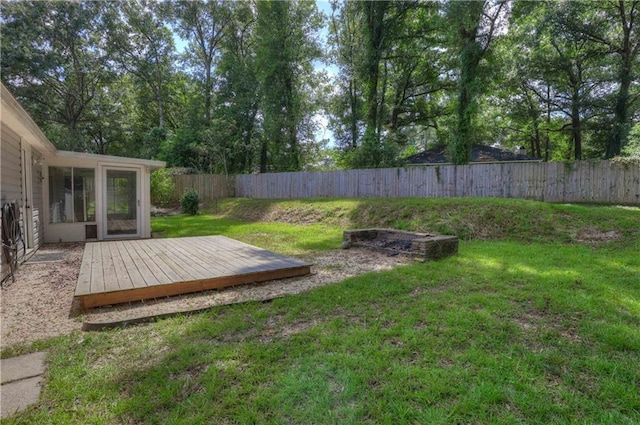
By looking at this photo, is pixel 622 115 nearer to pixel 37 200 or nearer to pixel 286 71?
pixel 286 71

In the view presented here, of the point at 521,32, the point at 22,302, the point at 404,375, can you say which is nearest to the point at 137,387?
the point at 404,375

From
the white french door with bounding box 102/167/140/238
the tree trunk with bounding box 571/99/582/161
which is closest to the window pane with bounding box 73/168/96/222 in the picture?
the white french door with bounding box 102/167/140/238

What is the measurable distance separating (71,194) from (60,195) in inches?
9.0

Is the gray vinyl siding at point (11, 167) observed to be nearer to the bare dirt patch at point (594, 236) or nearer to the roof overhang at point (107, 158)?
the roof overhang at point (107, 158)

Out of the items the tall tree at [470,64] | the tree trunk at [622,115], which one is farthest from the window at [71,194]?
the tree trunk at [622,115]

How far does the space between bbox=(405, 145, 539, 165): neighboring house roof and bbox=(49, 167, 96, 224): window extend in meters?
13.2

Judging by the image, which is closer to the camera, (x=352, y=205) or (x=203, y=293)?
(x=203, y=293)

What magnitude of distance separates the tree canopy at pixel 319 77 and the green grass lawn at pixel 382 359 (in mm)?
11781

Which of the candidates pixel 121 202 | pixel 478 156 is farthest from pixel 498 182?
pixel 121 202

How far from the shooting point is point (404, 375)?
2.12m

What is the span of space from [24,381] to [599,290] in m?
5.21

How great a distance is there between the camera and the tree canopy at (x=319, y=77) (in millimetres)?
14414

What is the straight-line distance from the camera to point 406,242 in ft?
20.1

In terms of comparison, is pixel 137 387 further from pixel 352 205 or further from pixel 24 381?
pixel 352 205
